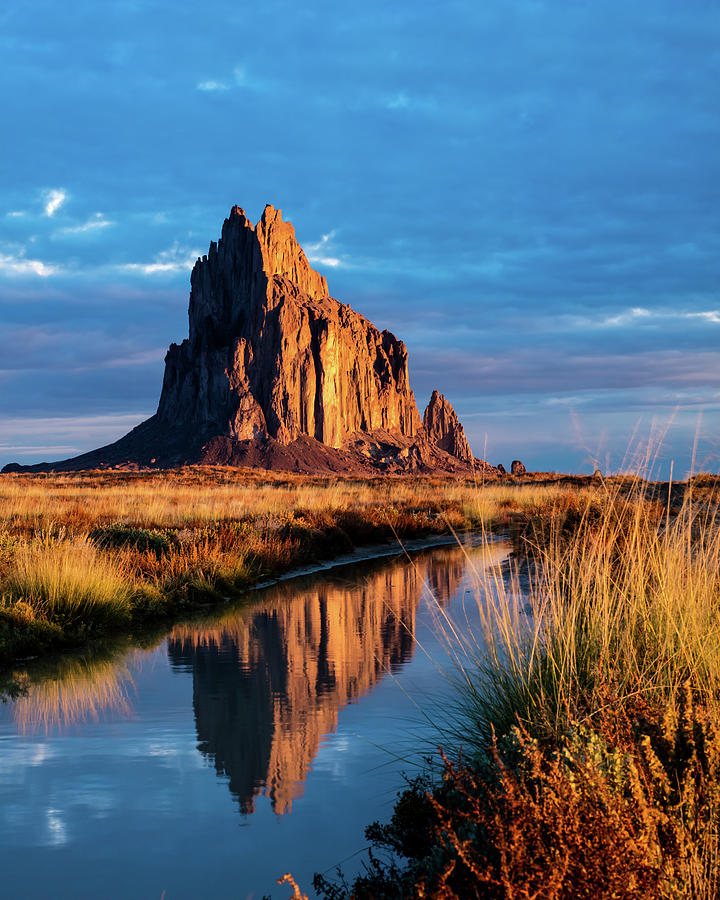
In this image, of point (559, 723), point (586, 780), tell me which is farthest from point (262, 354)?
point (586, 780)

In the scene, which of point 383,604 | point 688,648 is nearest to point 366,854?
point 688,648

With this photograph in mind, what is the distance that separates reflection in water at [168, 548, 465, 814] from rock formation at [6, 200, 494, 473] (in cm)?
13848

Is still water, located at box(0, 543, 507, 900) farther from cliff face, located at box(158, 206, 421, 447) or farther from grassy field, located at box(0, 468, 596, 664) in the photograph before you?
cliff face, located at box(158, 206, 421, 447)

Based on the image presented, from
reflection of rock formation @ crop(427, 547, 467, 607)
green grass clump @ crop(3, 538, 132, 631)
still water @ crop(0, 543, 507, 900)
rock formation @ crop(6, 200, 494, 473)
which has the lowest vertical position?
still water @ crop(0, 543, 507, 900)

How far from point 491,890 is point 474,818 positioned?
1.54ft

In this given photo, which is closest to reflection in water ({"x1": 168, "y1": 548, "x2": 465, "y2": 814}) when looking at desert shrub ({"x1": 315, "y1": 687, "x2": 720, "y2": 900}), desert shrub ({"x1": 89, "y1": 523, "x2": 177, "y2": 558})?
desert shrub ({"x1": 315, "y1": 687, "x2": 720, "y2": 900})

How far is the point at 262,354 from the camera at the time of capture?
173 meters

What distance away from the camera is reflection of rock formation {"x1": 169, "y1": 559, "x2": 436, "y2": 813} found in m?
6.21

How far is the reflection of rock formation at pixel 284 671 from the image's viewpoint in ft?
20.4

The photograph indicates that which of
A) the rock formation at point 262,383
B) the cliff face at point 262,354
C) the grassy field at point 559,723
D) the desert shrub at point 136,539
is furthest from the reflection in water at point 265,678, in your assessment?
the cliff face at point 262,354

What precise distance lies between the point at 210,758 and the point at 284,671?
2.72 metres

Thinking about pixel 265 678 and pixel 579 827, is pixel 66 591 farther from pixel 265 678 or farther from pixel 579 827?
pixel 579 827

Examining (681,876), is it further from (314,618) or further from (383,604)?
(383,604)

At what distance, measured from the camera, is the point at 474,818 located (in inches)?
136
